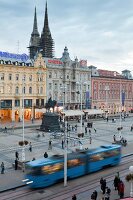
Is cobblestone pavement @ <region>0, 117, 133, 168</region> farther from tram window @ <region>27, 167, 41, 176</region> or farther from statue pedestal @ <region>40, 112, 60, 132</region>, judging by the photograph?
tram window @ <region>27, 167, 41, 176</region>

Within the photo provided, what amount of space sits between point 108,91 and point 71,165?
9290 cm

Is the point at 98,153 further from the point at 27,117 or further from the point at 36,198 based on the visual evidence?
the point at 27,117

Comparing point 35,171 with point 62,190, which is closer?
point 35,171

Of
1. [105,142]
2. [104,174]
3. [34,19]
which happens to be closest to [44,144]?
[105,142]

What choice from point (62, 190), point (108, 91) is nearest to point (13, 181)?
point (62, 190)

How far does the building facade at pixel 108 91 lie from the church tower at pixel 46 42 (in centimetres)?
1998

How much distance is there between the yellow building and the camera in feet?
296

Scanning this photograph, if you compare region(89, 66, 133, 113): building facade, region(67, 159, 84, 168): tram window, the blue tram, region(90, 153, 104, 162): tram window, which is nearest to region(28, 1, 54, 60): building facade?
region(89, 66, 133, 113): building facade

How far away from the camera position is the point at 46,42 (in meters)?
128

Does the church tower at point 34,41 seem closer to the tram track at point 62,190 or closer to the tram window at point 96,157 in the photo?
the tram window at point 96,157

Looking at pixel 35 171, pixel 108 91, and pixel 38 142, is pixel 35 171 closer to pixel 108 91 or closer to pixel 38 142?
pixel 38 142

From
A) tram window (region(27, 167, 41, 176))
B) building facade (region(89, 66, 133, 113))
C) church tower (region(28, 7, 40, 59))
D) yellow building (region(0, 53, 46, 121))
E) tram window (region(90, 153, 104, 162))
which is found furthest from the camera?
church tower (region(28, 7, 40, 59))

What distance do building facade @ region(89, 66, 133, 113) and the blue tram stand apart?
7842cm

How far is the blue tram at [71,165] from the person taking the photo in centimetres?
2991
